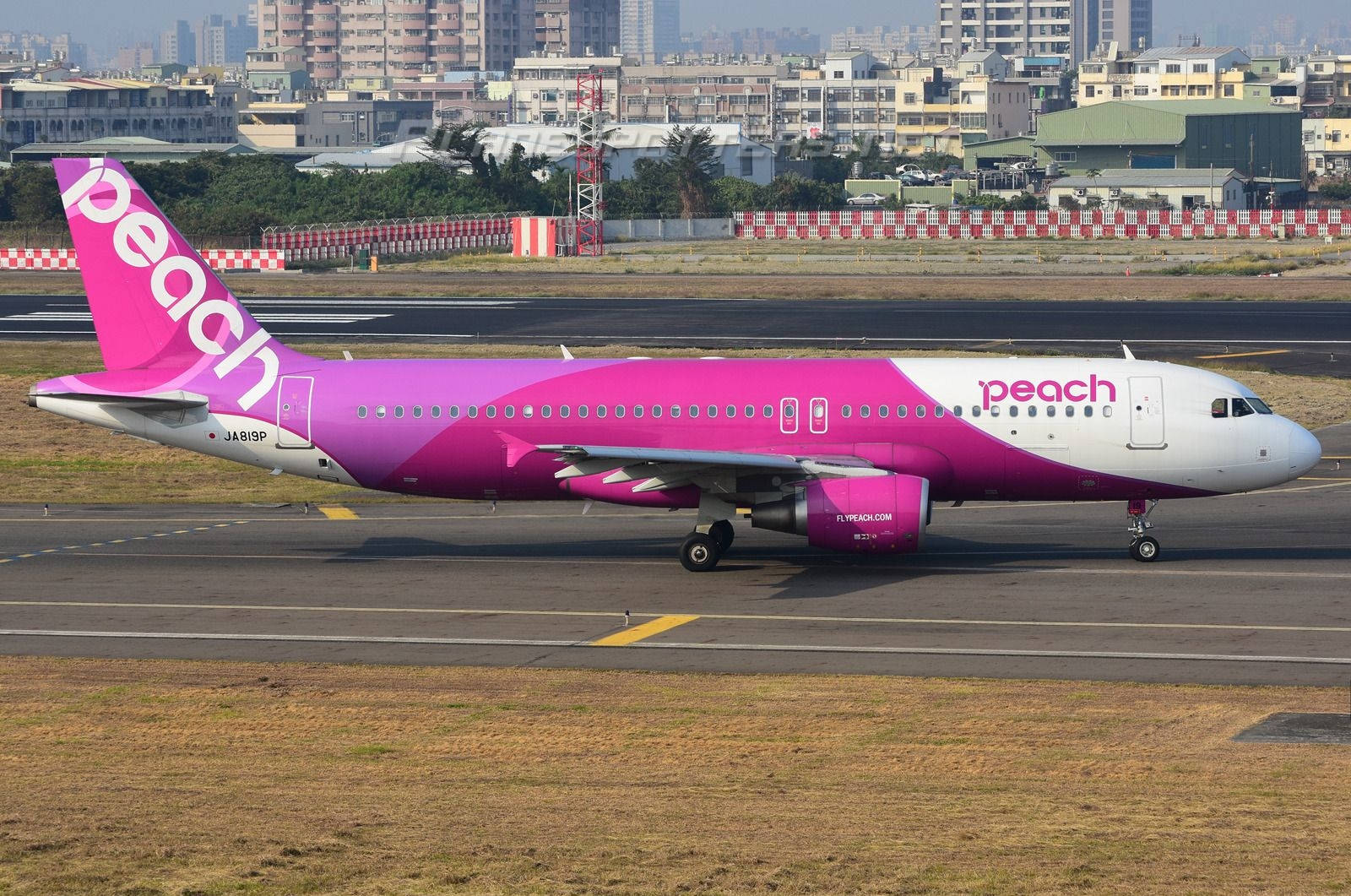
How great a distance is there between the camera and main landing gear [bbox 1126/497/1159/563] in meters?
37.5

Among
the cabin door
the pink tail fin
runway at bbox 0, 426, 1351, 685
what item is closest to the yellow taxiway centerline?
runway at bbox 0, 426, 1351, 685

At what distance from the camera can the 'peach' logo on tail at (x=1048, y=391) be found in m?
36.7

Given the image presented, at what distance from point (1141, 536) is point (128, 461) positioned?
30.6 m

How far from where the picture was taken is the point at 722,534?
123ft

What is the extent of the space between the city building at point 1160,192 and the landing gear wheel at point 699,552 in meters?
159

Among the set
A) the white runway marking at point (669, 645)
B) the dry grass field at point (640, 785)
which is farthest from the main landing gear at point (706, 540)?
the dry grass field at point (640, 785)

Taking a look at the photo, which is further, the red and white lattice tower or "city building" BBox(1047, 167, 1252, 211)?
"city building" BBox(1047, 167, 1252, 211)

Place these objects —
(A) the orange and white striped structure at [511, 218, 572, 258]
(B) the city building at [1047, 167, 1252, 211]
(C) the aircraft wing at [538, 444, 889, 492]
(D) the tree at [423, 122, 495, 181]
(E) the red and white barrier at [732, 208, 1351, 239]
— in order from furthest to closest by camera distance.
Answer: (B) the city building at [1047, 167, 1252, 211] → (D) the tree at [423, 122, 495, 181] → (E) the red and white barrier at [732, 208, 1351, 239] → (A) the orange and white striped structure at [511, 218, 572, 258] → (C) the aircraft wing at [538, 444, 889, 492]

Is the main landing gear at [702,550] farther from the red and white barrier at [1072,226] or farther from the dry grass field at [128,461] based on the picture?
the red and white barrier at [1072,226]

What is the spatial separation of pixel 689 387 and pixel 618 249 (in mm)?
108260

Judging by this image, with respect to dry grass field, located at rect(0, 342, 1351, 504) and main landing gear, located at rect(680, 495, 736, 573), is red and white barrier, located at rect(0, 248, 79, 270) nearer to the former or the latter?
dry grass field, located at rect(0, 342, 1351, 504)

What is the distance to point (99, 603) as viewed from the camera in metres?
34.4

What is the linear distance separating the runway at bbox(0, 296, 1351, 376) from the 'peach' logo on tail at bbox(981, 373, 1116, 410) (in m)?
33.6

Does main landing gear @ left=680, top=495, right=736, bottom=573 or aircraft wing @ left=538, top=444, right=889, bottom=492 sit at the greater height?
aircraft wing @ left=538, top=444, right=889, bottom=492
